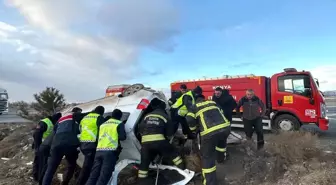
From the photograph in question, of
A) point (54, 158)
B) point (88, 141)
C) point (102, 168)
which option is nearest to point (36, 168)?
point (54, 158)

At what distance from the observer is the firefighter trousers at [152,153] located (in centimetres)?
486

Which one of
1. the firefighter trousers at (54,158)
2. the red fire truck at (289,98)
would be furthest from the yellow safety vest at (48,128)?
the red fire truck at (289,98)

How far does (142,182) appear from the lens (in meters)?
4.93

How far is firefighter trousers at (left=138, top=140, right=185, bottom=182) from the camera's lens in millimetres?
4863

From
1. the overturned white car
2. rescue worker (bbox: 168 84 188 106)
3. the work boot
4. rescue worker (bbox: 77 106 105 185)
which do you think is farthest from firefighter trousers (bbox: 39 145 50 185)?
the work boot

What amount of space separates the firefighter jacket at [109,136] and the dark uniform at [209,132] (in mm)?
1267

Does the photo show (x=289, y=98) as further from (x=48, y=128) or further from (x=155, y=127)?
(x=48, y=128)

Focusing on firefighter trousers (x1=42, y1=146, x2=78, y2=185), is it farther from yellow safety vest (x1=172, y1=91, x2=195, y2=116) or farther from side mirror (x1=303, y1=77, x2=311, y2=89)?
side mirror (x1=303, y1=77, x2=311, y2=89)

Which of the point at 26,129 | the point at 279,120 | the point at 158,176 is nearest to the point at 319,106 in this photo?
the point at 279,120

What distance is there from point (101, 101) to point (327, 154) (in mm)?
4718

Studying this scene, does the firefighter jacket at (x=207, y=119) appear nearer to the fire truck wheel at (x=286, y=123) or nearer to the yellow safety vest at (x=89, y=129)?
the yellow safety vest at (x=89, y=129)

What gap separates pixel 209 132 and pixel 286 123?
6.23 m

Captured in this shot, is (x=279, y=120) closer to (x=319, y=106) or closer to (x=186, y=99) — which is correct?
(x=319, y=106)

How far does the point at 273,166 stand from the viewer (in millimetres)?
5270
